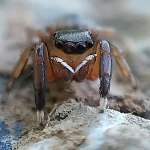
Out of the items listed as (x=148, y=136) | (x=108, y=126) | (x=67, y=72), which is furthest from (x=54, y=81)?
(x=148, y=136)

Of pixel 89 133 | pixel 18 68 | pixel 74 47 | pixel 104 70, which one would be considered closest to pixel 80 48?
pixel 74 47

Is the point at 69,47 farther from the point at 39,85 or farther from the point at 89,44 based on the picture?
the point at 39,85

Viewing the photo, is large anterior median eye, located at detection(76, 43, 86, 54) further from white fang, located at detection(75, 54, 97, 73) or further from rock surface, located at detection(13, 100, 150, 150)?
rock surface, located at detection(13, 100, 150, 150)

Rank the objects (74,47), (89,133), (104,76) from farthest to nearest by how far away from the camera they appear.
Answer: (74,47) → (104,76) → (89,133)

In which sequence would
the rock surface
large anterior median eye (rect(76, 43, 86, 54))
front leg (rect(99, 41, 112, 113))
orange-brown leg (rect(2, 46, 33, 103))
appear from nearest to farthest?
the rock surface < front leg (rect(99, 41, 112, 113)) < large anterior median eye (rect(76, 43, 86, 54)) < orange-brown leg (rect(2, 46, 33, 103))

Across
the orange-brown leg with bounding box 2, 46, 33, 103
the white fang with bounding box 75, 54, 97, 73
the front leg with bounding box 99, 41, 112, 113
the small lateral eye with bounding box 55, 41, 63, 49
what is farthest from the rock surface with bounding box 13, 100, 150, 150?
the orange-brown leg with bounding box 2, 46, 33, 103

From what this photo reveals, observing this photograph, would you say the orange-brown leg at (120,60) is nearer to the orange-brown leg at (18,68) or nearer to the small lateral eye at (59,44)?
the small lateral eye at (59,44)

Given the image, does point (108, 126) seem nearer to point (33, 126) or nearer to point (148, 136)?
point (148, 136)

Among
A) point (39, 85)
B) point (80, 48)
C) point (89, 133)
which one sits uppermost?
point (80, 48)

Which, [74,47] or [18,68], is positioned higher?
[74,47]
